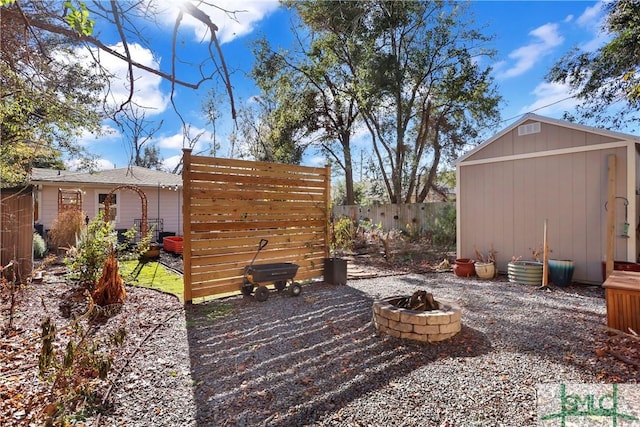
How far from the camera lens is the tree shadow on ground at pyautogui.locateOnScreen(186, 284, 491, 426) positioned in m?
2.29

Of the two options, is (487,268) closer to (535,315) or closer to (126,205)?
(535,315)

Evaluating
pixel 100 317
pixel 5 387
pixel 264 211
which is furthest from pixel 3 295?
pixel 264 211

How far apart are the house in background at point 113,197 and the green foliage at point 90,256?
5.70 metres

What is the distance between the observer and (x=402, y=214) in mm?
12477

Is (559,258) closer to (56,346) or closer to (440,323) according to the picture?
(440,323)

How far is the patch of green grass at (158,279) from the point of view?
5.76 meters

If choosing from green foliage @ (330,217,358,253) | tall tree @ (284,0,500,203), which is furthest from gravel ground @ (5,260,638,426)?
tall tree @ (284,0,500,203)

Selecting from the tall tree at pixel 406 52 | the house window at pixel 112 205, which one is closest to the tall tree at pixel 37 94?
the house window at pixel 112 205

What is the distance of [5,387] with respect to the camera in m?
2.36

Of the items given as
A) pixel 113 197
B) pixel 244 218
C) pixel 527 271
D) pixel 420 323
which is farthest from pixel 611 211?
pixel 113 197

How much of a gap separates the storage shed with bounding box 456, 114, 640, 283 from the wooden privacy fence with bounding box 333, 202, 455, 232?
3857 millimetres

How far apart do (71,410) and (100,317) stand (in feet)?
7.46

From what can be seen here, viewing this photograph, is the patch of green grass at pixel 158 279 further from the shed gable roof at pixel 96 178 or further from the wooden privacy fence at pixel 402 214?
the wooden privacy fence at pixel 402 214

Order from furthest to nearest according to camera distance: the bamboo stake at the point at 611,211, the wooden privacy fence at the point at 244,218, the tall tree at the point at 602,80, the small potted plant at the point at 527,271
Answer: the tall tree at the point at 602,80 → the small potted plant at the point at 527,271 → the bamboo stake at the point at 611,211 → the wooden privacy fence at the point at 244,218
